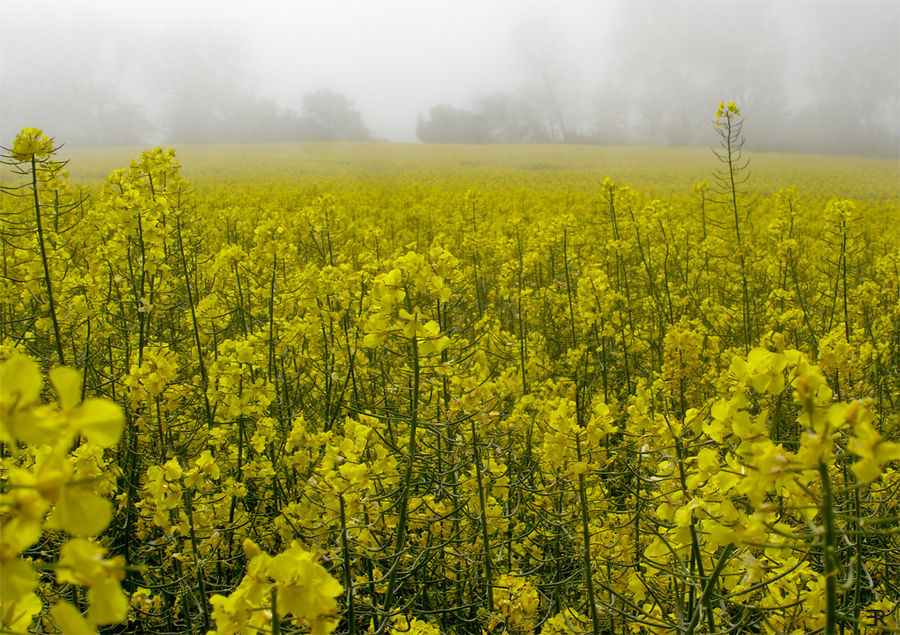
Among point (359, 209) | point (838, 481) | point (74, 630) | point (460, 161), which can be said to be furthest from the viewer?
point (460, 161)

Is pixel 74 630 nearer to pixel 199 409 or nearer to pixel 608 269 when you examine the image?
pixel 199 409

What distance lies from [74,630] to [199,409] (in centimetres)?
301

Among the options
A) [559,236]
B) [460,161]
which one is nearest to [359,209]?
[559,236]

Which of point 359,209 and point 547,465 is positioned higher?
point 359,209

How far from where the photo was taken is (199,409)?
3.42m

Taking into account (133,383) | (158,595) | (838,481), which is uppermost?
(133,383)

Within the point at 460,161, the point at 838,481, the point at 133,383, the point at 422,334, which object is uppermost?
the point at 460,161

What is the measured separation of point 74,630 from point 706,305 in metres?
5.62

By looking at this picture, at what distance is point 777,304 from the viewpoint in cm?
517

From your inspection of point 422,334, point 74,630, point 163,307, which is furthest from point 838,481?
point 163,307

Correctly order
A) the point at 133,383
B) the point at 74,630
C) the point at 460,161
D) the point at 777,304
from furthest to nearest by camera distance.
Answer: the point at 460,161, the point at 777,304, the point at 133,383, the point at 74,630

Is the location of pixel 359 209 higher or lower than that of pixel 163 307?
higher

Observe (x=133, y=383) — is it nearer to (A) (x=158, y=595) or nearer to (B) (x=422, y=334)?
(A) (x=158, y=595)

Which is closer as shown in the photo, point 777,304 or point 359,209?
point 777,304
